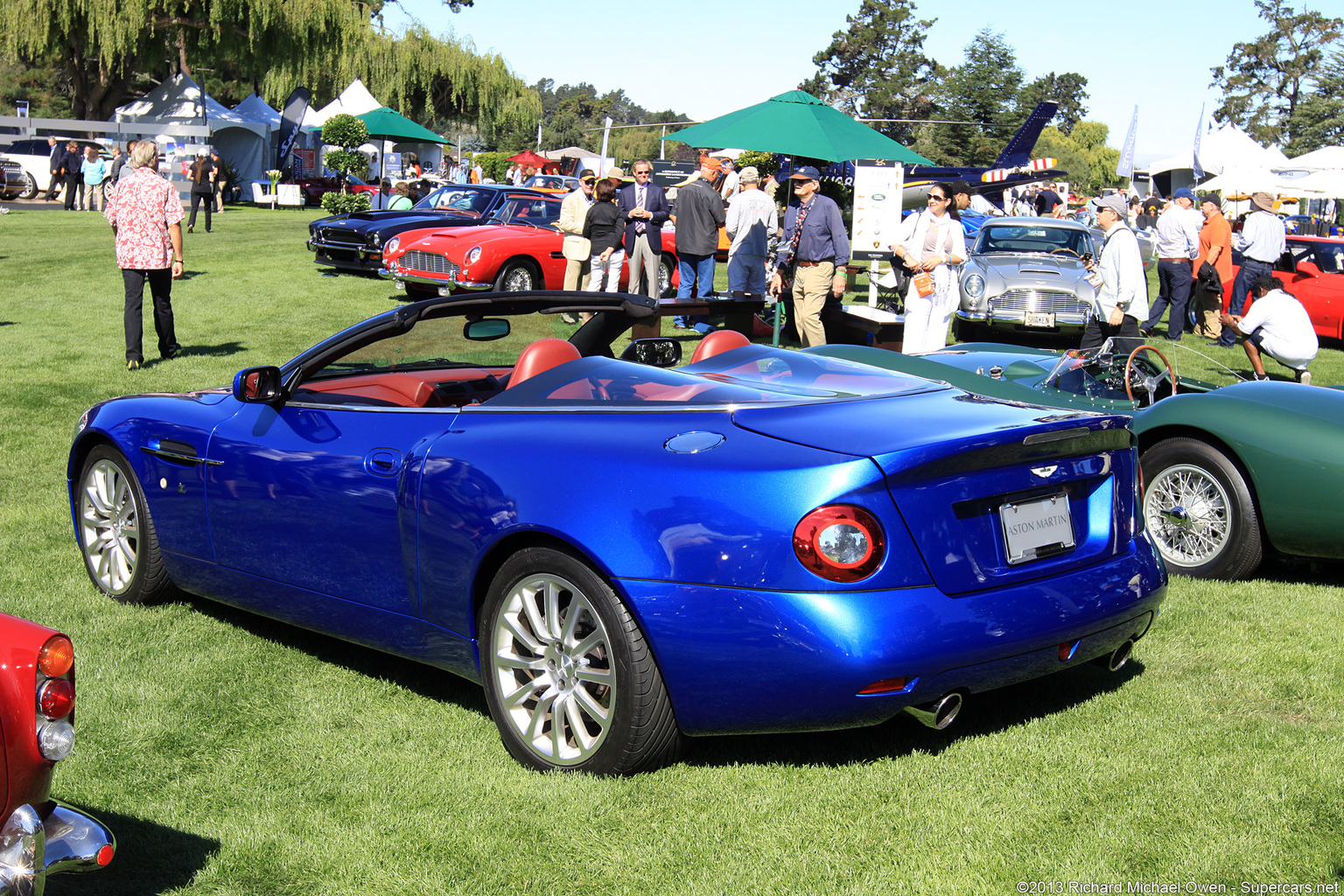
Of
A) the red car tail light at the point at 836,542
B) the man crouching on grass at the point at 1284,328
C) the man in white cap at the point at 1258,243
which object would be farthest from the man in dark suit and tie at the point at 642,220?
the red car tail light at the point at 836,542

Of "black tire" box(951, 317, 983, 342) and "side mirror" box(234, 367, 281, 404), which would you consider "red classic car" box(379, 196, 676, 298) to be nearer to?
"black tire" box(951, 317, 983, 342)

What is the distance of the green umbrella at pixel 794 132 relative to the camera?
12609mm

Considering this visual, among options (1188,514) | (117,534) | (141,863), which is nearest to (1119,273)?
(1188,514)

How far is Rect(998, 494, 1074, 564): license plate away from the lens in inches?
131

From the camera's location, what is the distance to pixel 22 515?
645 centimetres

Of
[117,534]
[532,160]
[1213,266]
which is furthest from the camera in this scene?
[532,160]

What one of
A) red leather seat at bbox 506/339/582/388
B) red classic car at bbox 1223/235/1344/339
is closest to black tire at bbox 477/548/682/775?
red leather seat at bbox 506/339/582/388

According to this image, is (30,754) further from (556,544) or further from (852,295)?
(852,295)

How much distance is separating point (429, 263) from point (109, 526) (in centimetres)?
1087

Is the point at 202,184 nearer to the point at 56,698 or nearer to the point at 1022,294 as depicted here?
the point at 1022,294

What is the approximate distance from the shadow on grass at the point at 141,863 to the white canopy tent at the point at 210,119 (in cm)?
3927

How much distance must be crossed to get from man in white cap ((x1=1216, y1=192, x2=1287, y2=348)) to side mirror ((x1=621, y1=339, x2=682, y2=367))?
1253 centimetres

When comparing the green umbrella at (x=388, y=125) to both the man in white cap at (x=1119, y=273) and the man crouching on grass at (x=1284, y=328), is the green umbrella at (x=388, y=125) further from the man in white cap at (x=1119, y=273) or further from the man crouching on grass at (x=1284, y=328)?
the man crouching on grass at (x=1284, y=328)

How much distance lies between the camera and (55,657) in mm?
2363
